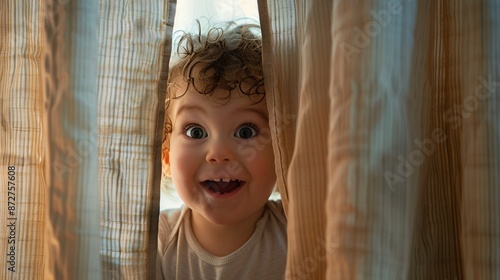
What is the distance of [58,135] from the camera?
0.75 m

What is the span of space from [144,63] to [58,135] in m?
0.17

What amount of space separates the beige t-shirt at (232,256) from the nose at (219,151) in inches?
8.7

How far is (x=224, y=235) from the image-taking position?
3.90 ft

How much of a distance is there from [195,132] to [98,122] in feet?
0.91

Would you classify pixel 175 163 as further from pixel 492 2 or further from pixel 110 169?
pixel 492 2

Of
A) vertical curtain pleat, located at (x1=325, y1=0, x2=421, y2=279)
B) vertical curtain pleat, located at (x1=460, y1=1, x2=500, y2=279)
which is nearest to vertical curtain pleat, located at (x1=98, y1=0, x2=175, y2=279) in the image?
vertical curtain pleat, located at (x1=325, y1=0, x2=421, y2=279)

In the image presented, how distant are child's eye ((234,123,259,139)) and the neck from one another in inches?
7.8

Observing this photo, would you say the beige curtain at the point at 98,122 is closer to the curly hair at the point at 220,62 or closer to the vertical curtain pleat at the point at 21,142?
the vertical curtain pleat at the point at 21,142

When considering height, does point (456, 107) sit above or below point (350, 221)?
above

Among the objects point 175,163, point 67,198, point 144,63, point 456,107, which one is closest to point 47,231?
point 67,198

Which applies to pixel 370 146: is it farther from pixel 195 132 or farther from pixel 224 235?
pixel 224 235

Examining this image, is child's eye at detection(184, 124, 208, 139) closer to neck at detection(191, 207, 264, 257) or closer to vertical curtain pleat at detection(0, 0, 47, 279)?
neck at detection(191, 207, 264, 257)

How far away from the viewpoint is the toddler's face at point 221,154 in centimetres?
106

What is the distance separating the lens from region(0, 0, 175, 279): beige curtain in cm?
76
